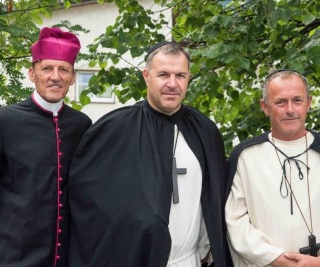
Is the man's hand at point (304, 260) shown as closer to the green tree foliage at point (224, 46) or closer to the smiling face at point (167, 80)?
the smiling face at point (167, 80)

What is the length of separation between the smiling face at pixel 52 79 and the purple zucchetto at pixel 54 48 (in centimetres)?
4

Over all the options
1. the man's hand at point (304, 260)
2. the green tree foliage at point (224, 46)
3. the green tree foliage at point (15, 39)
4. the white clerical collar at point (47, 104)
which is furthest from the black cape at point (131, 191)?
the green tree foliage at point (224, 46)

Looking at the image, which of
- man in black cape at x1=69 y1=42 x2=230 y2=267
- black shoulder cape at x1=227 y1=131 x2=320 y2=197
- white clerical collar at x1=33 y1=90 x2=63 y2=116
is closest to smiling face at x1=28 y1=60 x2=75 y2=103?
white clerical collar at x1=33 y1=90 x2=63 y2=116

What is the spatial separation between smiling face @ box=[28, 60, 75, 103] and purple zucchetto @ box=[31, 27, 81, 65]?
0.04m

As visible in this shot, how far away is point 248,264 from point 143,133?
38.9 inches

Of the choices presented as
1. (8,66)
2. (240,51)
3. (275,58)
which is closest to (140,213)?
(8,66)

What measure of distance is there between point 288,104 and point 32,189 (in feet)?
4.91

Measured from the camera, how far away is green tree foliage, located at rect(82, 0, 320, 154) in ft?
16.6

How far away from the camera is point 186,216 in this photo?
364 centimetres

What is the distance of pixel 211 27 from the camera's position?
521cm

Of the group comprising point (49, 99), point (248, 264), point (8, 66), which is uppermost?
point (8, 66)

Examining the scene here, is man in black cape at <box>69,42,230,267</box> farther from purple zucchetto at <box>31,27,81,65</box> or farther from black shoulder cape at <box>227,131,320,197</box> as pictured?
purple zucchetto at <box>31,27,81,65</box>

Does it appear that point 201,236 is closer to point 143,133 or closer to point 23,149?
point 143,133

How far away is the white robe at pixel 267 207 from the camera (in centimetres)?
362
